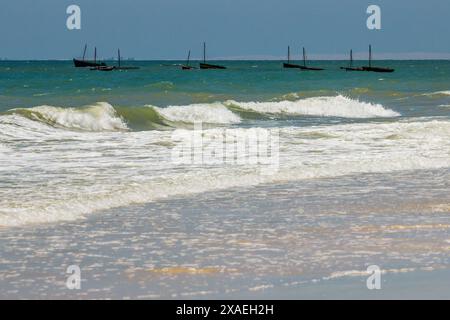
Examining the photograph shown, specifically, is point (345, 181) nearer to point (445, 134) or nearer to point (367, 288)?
point (367, 288)

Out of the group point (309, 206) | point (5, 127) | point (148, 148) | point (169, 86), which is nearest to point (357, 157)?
point (148, 148)

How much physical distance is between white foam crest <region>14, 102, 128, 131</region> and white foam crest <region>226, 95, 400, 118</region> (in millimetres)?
10775

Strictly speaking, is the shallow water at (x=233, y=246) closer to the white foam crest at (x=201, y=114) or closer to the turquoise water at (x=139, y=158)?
the turquoise water at (x=139, y=158)

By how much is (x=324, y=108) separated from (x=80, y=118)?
665 inches

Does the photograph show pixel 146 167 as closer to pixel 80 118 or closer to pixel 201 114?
pixel 80 118

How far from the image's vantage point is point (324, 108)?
4441 centimetres

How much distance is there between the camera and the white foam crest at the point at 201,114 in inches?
1417

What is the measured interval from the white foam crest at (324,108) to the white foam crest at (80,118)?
35.4 feet

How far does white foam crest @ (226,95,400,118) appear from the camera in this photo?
1656 inches

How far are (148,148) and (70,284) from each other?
12259 millimetres

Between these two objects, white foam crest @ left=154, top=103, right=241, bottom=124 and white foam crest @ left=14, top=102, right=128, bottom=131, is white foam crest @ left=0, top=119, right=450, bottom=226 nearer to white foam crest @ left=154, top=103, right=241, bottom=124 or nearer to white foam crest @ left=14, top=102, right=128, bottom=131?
white foam crest @ left=14, top=102, right=128, bottom=131

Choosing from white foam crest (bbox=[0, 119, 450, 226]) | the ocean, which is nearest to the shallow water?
the ocean

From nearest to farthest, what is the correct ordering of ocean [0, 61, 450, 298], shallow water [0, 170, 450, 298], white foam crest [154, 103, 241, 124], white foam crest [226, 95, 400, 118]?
shallow water [0, 170, 450, 298]
ocean [0, 61, 450, 298]
white foam crest [154, 103, 241, 124]
white foam crest [226, 95, 400, 118]

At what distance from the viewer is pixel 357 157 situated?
60.0 feet
